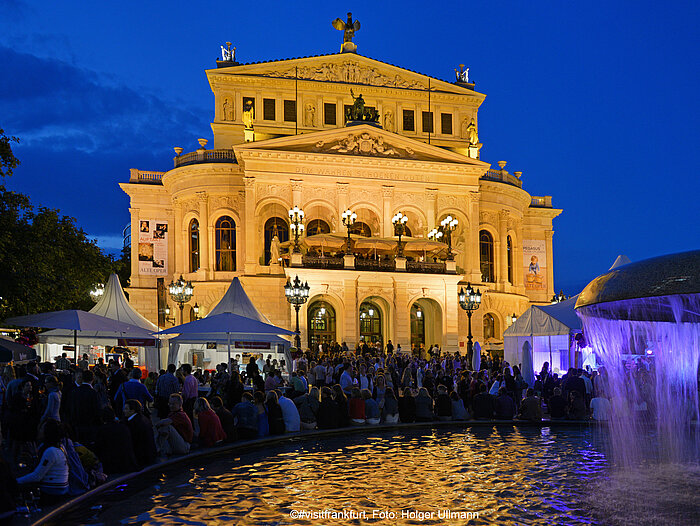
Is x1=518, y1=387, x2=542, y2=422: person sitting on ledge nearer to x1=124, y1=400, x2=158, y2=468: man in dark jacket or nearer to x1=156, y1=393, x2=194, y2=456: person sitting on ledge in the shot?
x1=156, y1=393, x2=194, y2=456: person sitting on ledge

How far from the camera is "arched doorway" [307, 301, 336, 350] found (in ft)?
129

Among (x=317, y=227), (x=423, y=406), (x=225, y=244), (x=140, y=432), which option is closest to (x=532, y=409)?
(x=423, y=406)

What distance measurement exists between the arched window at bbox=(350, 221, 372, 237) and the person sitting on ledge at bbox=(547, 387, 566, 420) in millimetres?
25687

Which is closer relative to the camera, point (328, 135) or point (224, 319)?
point (224, 319)

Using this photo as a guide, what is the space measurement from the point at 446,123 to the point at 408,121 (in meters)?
2.82

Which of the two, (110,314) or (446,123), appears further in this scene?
(446,123)

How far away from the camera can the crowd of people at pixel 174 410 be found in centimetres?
916

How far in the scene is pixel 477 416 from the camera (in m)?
17.1

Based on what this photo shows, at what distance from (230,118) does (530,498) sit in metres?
39.1

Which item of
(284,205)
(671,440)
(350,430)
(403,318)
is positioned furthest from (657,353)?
(284,205)

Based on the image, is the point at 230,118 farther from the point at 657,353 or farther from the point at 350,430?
the point at 657,353

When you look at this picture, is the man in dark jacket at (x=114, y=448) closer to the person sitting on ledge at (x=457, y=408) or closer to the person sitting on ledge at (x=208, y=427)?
the person sitting on ledge at (x=208, y=427)

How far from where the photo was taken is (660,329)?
31.2 ft

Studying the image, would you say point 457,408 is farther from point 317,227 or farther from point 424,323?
point 317,227
